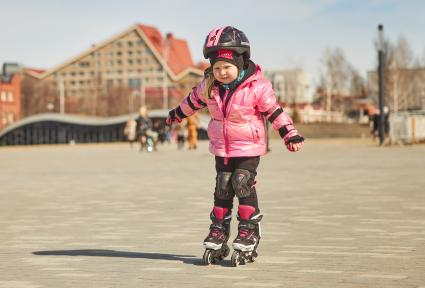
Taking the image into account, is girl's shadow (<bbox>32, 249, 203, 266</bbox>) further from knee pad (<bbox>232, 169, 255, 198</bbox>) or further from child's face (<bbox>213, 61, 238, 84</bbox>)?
child's face (<bbox>213, 61, 238, 84</bbox>)

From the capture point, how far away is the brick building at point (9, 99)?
111 m

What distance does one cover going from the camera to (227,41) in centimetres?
566

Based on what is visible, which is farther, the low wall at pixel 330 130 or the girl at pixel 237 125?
the low wall at pixel 330 130

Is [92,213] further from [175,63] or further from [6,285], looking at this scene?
[175,63]

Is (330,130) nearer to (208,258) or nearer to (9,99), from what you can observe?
(9,99)

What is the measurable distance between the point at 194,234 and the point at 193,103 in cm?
181

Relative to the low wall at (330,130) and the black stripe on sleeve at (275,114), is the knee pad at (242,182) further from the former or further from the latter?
the low wall at (330,130)

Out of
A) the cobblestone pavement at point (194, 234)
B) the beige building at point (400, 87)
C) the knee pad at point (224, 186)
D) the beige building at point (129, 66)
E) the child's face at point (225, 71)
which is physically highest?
the beige building at point (129, 66)

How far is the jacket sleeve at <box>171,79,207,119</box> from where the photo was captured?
594 cm

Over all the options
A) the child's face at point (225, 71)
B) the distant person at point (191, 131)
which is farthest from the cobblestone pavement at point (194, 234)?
the distant person at point (191, 131)

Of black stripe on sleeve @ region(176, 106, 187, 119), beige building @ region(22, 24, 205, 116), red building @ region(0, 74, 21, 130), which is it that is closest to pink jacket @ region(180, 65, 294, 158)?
black stripe on sleeve @ region(176, 106, 187, 119)

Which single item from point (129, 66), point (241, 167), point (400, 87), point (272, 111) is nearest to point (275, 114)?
point (272, 111)

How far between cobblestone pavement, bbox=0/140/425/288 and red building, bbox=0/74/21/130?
325 ft

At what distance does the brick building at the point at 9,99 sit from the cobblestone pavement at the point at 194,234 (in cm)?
9904
